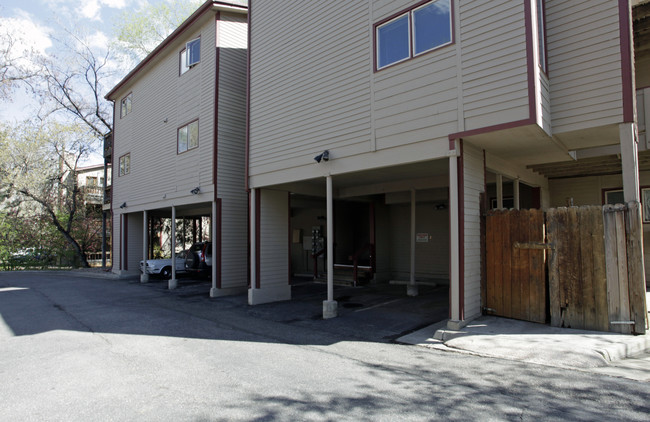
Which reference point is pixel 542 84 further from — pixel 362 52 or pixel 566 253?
pixel 362 52

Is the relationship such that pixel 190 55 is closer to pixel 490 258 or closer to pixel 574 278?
pixel 490 258

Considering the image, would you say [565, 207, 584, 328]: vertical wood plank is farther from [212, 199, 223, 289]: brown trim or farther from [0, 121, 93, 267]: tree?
[0, 121, 93, 267]: tree

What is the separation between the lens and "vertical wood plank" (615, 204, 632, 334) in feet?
19.0

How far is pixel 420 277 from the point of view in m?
13.8

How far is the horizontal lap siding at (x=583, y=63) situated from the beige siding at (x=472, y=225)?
4.53ft

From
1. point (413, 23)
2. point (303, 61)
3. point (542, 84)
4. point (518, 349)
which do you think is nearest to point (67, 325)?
point (303, 61)

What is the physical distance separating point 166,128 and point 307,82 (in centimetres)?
867

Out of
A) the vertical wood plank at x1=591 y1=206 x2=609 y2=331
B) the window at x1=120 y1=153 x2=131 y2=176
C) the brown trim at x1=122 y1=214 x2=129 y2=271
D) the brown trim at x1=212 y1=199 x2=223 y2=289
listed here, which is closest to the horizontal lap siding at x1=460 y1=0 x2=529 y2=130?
the vertical wood plank at x1=591 y1=206 x2=609 y2=331

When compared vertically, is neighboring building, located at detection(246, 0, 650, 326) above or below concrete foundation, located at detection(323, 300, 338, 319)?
above

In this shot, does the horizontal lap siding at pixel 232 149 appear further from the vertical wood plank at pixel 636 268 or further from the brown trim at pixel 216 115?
the vertical wood plank at pixel 636 268

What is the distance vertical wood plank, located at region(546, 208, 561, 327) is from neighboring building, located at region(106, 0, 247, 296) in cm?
918

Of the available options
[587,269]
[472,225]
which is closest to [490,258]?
[472,225]

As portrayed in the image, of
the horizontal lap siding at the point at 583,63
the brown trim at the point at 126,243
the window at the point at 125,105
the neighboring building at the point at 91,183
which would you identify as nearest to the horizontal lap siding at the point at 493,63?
the horizontal lap siding at the point at 583,63

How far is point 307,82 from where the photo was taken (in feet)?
31.3
